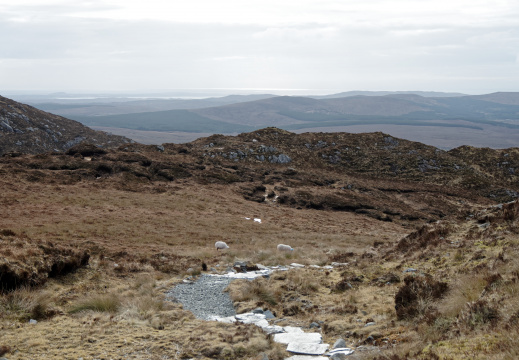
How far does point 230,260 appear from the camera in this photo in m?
19.0

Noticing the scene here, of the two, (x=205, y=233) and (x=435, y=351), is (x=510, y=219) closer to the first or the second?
(x=435, y=351)

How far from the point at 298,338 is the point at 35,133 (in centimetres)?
9050

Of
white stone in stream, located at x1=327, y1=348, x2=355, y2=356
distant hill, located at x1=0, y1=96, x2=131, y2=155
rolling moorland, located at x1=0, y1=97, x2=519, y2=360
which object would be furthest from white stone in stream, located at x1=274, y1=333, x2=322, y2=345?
distant hill, located at x1=0, y1=96, x2=131, y2=155

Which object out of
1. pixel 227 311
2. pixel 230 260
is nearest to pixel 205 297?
pixel 227 311

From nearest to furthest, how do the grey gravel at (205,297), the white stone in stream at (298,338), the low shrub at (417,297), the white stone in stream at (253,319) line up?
the white stone in stream at (298,338) < the low shrub at (417,297) < the white stone in stream at (253,319) < the grey gravel at (205,297)

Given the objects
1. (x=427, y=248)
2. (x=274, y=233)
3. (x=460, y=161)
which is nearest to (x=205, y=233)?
(x=274, y=233)

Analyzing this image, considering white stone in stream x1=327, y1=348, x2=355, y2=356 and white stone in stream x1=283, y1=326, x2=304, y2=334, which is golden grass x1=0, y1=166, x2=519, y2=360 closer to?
white stone in stream x1=283, y1=326, x2=304, y2=334

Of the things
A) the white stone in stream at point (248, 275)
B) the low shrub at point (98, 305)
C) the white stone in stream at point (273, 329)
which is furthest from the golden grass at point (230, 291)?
the white stone in stream at point (248, 275)

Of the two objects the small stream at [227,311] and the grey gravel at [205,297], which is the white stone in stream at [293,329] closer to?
the small stream at [227,311]

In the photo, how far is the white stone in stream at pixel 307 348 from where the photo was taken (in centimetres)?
788

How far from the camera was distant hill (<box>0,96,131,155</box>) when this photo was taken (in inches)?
2987

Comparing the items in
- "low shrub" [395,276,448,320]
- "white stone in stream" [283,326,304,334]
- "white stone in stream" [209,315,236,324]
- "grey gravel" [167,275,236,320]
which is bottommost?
"grey gravel" [167,275,236,320]

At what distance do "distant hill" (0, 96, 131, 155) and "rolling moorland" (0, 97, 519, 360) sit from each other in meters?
36.8

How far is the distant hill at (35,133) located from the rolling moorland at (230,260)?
121ft
